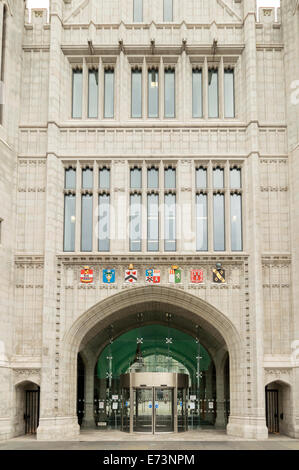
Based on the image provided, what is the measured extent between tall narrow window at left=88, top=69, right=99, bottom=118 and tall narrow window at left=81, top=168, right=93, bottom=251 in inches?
114

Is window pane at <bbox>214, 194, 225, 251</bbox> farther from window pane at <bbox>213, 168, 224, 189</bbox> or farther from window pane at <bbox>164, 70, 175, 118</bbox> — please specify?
window pane at <bbox>164, 70, 175, 118</bbox>

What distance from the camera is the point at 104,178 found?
2966 centimetres

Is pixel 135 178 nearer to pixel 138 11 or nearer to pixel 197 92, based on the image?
pixel 197 92

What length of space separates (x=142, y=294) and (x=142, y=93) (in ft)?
31.4

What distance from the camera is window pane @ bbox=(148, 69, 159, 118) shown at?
30531 millimetres

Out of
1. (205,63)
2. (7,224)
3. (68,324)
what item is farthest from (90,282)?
(205,63)

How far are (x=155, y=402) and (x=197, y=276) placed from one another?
6051 mm

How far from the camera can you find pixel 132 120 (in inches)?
1182

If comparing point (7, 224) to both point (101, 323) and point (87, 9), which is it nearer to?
point (101, 323)

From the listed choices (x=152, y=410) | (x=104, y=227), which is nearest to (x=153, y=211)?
(x=104, y=227)

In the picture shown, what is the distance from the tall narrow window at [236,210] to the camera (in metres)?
29.0

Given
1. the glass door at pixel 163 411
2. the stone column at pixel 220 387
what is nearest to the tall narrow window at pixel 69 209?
the glass door at pixel 163 411

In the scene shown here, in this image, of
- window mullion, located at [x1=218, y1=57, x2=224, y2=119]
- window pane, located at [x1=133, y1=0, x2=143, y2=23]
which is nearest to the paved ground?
window mullion, located at [x1=218, y1=57, x2=224, y2=119]

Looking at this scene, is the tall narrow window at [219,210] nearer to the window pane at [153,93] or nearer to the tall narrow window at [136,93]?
the window pane at [153,93]
